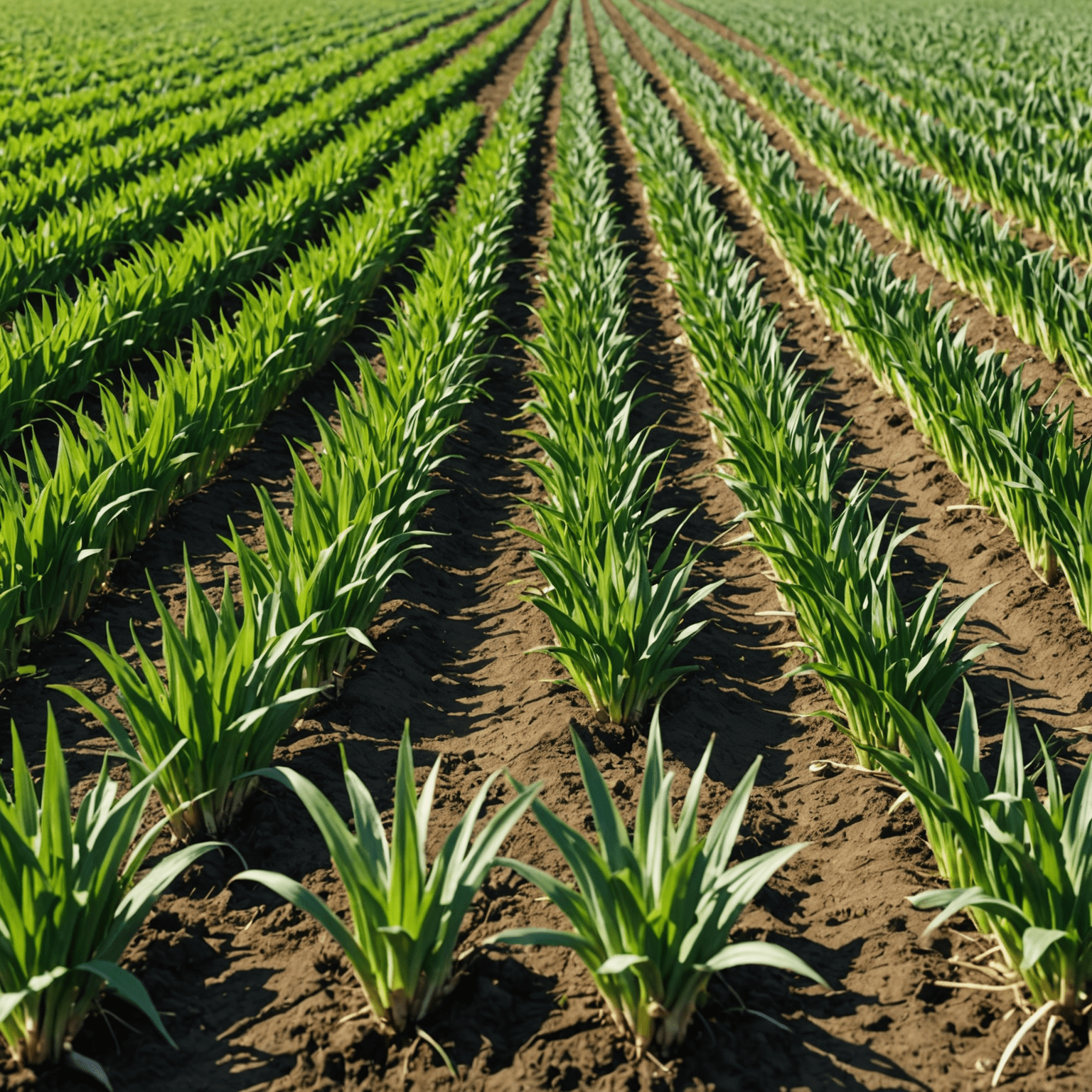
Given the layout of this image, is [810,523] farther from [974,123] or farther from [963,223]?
[974,123]

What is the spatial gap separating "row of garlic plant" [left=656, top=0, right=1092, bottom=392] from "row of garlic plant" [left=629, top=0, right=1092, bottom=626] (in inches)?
15.6

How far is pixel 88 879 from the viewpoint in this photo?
187 centimetres

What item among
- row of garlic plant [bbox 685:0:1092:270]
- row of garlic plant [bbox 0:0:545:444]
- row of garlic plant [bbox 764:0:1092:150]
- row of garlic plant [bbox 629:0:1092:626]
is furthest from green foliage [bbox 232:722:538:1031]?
row of garlic plant [bbox 764:0:1092:150]

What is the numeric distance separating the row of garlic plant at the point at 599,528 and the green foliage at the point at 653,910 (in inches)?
33.1

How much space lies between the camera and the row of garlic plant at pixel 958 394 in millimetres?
3152

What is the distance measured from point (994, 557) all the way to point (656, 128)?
835 centimetres

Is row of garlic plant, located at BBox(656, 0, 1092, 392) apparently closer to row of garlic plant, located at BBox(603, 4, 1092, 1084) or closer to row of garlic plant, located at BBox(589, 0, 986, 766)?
row of garlic plant, located at BBox(589, 0, 986, 766)

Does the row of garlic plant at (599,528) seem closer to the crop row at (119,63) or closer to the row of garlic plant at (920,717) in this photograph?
the row of garlic plant at (920,717)

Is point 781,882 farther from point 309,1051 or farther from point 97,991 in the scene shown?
point 97,991

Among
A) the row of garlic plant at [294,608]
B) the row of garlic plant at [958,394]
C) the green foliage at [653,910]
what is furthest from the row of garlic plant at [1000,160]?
the green foliage at [653,910]

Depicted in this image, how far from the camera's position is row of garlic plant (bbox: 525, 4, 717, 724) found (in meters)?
2.76

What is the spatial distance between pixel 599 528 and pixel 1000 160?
6.53m

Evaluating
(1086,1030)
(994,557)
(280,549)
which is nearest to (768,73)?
(994,557)

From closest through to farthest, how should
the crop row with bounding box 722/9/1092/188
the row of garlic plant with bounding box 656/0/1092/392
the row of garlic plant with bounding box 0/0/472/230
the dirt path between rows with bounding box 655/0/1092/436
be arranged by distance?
the row of garlic plant with bounding box 656/0/1092/392
the dirt path between rows with bounding box 655/0/1092/436
the crop row with bounding box 722/9/1092/188
the row of garlic plant with bounding box 0/0/472/230
